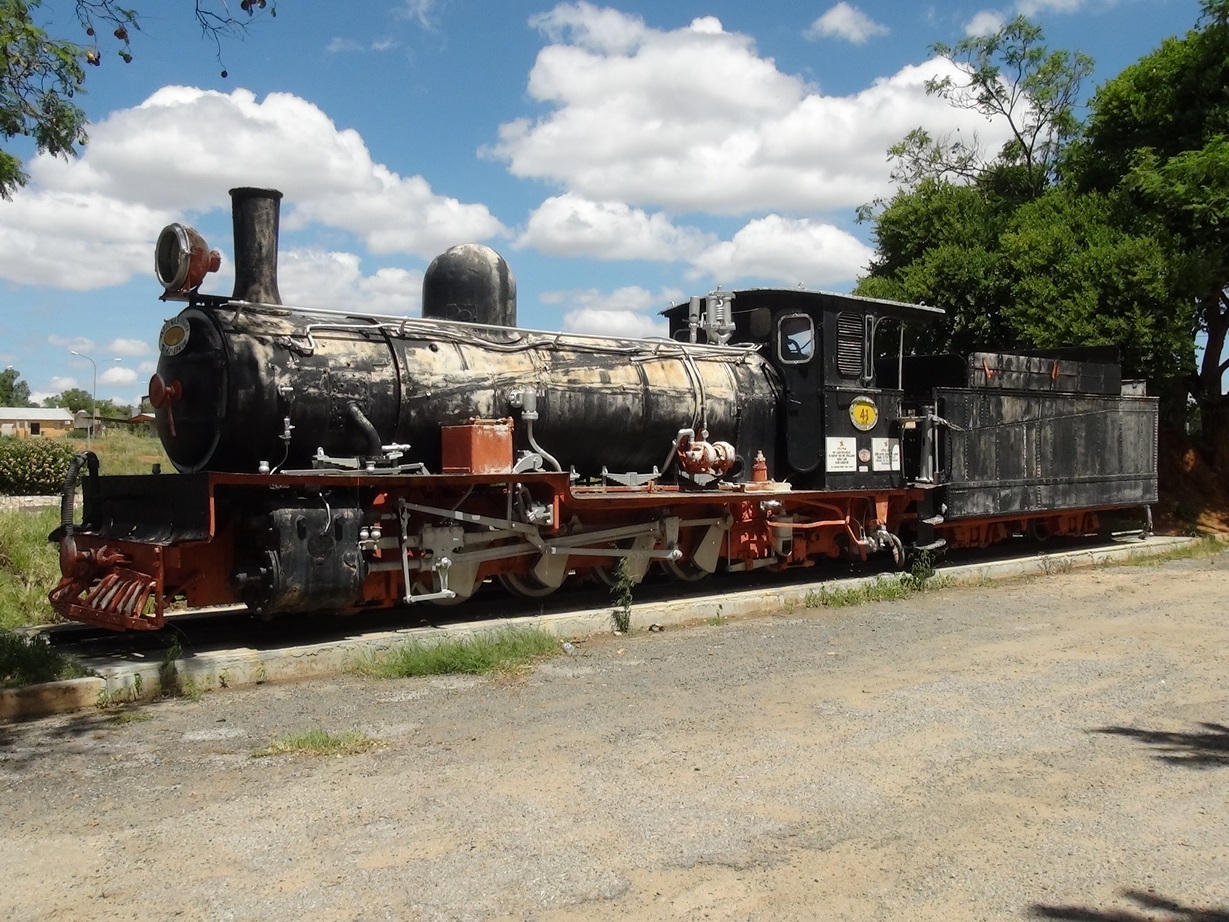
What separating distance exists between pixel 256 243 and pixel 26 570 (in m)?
5.07

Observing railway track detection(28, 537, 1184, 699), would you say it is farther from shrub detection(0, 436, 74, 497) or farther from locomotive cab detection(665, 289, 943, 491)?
shrub detection(0, 436, 74, 497)

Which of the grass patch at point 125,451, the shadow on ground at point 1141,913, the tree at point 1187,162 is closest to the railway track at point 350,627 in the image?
the shadow on ground at point 1141,913

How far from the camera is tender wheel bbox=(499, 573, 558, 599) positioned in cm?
984

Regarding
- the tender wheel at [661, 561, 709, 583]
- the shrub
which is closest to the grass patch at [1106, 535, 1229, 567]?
the tender wheel at [661, 561, 709, 583]

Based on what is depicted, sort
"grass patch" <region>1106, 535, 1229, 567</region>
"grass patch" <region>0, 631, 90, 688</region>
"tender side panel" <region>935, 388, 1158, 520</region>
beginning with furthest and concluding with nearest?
"grass patch" <region>1106, 535, 1229, 567</region> → "tender side panel" <region>935, 388, 1158, 520</region> → "grass patch" <region>0, 631, 90, 688</region>

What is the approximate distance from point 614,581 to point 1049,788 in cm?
604

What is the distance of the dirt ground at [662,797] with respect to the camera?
12.4 feet

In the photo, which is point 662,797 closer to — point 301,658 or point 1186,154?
point 301,658

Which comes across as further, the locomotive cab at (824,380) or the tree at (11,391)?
the tree at (11,391)

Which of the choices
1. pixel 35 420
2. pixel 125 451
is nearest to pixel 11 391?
pixel 35 420

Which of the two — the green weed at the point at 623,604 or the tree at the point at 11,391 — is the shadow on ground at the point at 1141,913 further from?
the tree at the point at 11,391

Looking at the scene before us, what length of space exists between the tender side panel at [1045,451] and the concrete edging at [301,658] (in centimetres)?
261

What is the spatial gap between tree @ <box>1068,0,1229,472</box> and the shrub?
20235 millimetres

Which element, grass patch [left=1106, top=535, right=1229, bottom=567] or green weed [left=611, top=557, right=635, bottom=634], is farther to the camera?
grass patch [left=1106, top=535, right=1229, bottom=567]
